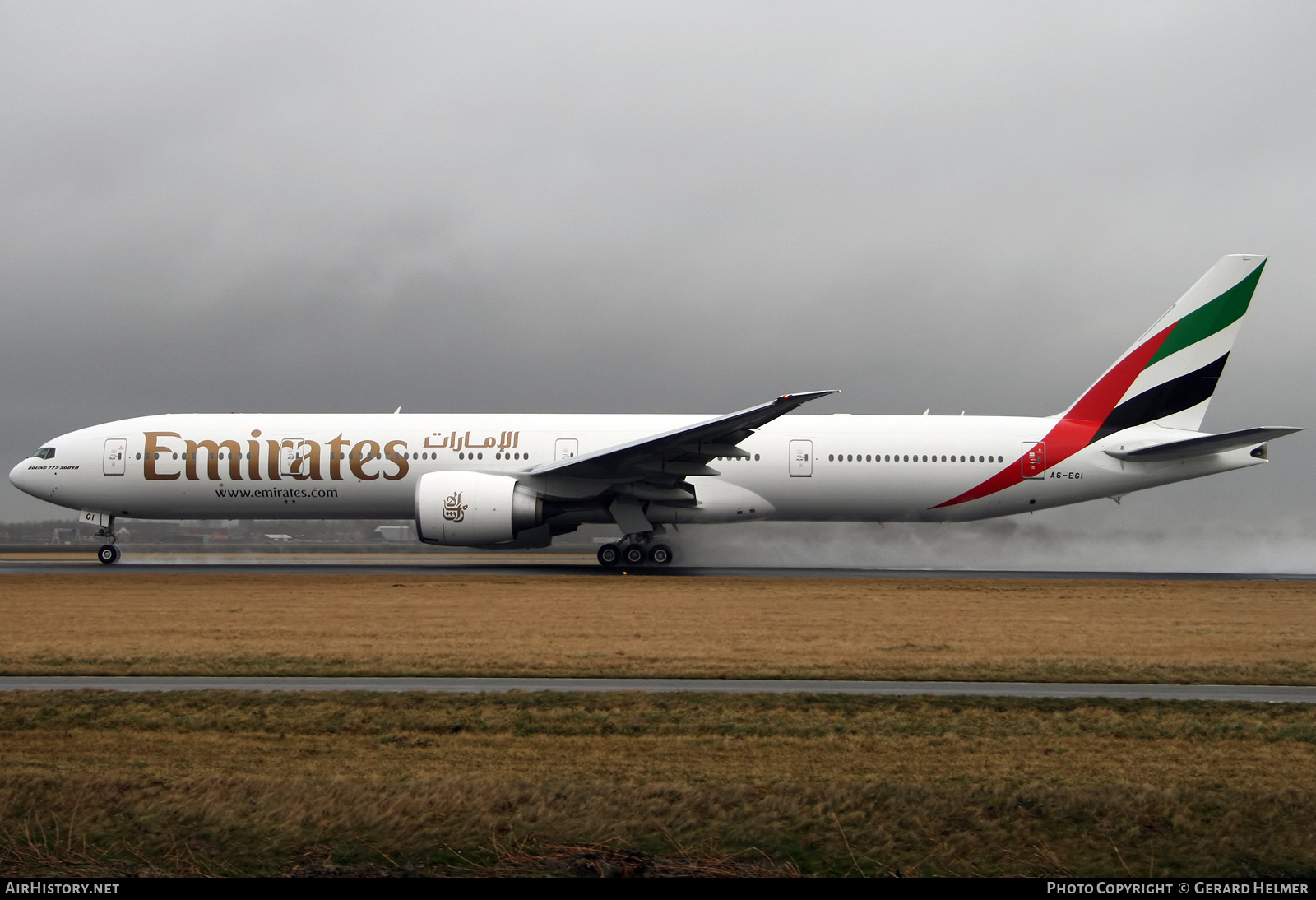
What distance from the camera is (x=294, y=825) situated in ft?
19.9

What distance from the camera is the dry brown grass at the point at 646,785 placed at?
5.83 meters

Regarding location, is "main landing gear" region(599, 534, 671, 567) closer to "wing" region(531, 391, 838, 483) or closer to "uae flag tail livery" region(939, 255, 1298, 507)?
"wing" region(531, 391, 838, 483)

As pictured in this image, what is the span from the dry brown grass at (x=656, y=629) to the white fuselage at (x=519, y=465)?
421cm

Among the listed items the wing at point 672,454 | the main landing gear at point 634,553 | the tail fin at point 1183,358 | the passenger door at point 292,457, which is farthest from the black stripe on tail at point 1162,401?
the passenger door at point 292,457

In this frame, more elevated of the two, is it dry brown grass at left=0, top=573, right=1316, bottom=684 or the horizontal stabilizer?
the horizontal stabilizer

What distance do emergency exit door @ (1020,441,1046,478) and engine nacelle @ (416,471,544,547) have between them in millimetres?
12194

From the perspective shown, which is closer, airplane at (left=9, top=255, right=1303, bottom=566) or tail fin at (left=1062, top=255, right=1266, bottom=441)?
airplane at (left=9, top=255, right=1303, bottom=566)

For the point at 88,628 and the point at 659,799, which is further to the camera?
the point at 88,628

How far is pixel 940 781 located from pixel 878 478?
1896cm

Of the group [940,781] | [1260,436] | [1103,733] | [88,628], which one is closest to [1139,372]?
[1260,436]

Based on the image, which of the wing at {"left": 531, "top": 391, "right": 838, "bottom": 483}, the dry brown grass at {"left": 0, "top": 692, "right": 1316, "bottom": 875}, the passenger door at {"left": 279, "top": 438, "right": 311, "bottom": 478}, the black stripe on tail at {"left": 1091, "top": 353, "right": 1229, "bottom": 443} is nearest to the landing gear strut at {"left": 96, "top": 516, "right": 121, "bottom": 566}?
the passenger door at {"left": 279, "top": 438, "right": 311, "bottom": 478}

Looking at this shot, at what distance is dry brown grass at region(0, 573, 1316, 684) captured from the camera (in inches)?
432

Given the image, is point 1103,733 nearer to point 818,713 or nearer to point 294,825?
point 818,713

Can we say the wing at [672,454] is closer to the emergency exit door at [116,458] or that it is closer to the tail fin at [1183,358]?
the tail fin at [1183,358]
